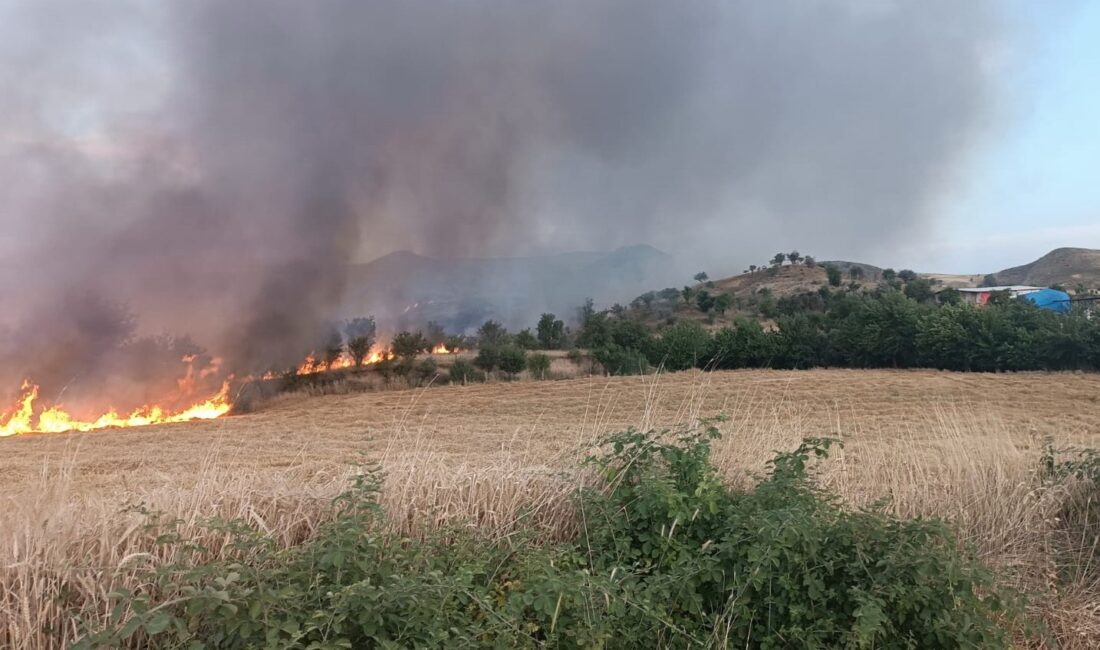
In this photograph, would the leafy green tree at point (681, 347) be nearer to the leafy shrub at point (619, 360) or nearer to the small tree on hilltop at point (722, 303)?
the leafy shrub at point (619, 360)

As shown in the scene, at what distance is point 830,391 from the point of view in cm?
2338

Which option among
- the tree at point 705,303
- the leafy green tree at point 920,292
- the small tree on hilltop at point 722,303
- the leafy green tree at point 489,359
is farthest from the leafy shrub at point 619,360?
the leafy green tree at point 920,292

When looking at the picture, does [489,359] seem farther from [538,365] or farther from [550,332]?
[550,332]

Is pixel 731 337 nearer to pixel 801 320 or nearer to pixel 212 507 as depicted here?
pixel 801 320

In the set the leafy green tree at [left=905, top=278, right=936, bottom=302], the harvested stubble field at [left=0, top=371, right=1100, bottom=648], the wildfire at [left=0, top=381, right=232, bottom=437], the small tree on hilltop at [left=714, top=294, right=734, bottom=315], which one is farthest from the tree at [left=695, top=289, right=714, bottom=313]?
the harvested stubble field at [left=0, top=371, right=1100, bottom=648]

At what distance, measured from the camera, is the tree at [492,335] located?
35412 millimetres

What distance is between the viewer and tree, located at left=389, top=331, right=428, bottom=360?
33.1 metres

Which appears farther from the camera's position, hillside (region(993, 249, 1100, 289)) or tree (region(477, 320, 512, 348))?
hillside (region(993, 249, 1100, 289))

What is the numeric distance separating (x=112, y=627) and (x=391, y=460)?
245 cm

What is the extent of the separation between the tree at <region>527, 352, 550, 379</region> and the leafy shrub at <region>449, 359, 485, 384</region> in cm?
270

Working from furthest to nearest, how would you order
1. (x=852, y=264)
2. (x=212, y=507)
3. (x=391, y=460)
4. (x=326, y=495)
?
(x=852, y=264) → (x=391, y=460) → (x=326, y=495) → (x=212, y=507)

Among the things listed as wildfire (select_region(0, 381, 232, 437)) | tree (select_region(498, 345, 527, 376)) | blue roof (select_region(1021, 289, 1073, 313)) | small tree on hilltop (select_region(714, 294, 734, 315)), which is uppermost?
small tree on hilltop (select_region(714, 294, 734, 315))

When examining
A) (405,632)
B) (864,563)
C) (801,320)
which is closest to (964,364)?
(801,320)

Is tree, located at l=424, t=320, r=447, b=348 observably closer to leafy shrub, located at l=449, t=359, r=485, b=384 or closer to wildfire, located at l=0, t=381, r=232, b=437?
leafy shrub, located at l=449, t=359, r=485, b=384
